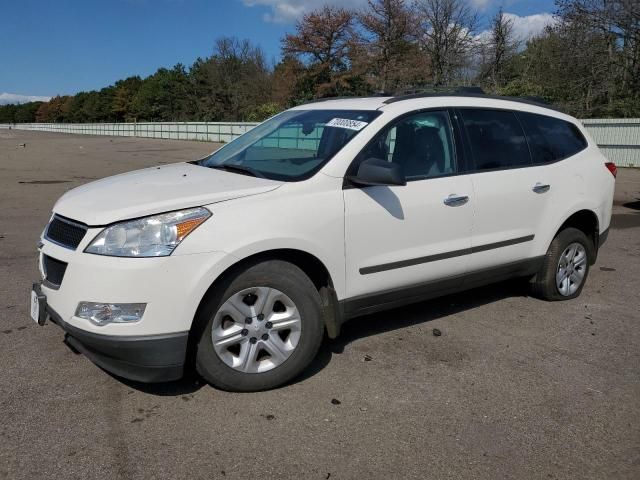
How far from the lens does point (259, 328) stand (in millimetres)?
3361

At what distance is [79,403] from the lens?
3264mm

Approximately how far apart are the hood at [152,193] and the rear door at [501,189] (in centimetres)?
171

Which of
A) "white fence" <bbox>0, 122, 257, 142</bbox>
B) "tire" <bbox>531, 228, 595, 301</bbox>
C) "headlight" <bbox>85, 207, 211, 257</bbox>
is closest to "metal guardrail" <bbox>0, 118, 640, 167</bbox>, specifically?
"white fence" <bbox>0, 122, 257, 142</bbox>

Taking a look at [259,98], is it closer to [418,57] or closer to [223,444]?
[418,57]

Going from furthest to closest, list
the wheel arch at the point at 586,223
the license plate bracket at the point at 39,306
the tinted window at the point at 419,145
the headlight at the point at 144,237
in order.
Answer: the wheel arch at the point at 586,223
the tinted window at the point at 419,145
the license plate bracket at the point at 39,306
the headlight at the point at 144,237

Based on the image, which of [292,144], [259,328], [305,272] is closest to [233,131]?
[292,144]

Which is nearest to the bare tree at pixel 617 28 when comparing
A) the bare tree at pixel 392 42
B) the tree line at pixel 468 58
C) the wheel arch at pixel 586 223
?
the tree line at pixel 468 58

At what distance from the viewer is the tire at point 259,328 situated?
3.23m

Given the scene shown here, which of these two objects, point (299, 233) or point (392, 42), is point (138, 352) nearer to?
point (299, 233)

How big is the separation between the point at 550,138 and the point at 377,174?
233 cm

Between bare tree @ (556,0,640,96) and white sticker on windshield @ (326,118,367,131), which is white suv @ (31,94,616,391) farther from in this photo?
bare tree @ (556,0,640,96)

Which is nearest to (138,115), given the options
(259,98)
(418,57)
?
(259,98)

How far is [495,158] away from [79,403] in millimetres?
3401

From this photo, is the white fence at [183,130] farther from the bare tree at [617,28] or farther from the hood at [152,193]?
the hood at [152,193]
